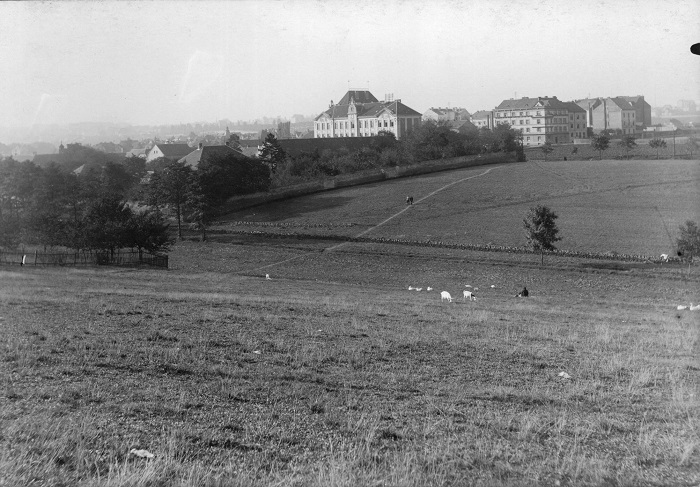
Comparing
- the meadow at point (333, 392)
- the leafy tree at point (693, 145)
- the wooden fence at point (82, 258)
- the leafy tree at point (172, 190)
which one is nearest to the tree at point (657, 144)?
the leafy tree at point (693, 145)

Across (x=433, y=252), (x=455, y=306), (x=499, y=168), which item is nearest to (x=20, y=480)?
(x=455, y=306)

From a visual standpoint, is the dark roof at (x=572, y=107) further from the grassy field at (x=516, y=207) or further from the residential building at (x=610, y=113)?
the grassy field at (x=516, y=207)

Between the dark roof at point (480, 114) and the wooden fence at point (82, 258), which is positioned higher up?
the dark roof at point (480, 114)

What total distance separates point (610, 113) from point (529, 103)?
26675mm

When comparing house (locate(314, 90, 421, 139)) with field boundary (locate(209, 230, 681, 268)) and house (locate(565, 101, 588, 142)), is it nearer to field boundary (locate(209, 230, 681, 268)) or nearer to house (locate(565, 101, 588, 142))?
house (locate(565, 101, 588, 142))

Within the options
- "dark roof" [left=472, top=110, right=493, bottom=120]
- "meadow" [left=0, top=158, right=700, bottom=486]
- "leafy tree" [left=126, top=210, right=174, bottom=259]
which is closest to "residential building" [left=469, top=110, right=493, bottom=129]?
"dark roof" [left=472, top=110, right=493, bottom=120]

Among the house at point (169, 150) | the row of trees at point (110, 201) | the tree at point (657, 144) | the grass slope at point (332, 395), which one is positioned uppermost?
the house at point (169, 150)

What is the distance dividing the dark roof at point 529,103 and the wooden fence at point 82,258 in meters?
119

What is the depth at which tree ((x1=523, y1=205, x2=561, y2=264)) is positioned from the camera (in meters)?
43.0

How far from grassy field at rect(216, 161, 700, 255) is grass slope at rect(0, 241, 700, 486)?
3213cm

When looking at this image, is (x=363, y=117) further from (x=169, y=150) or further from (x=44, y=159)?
(x=44, y=159)

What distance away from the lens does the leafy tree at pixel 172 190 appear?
2323 inches

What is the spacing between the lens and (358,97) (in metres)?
156

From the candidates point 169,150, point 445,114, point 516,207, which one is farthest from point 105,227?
point 445,114
